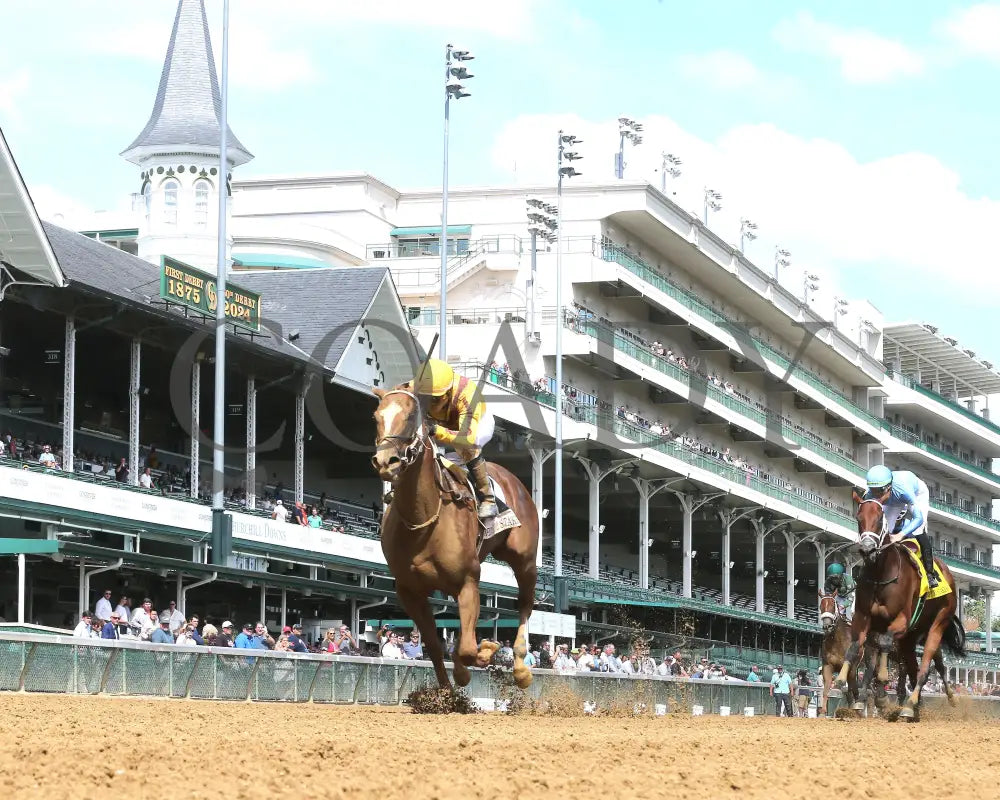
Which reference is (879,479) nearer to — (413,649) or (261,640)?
(261,640)

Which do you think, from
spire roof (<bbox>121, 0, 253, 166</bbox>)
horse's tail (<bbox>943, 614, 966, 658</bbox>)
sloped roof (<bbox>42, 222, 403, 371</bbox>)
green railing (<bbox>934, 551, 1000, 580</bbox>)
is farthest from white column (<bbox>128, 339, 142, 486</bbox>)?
green railing (<bbox>934, 551, 1000, 580</bbox>)

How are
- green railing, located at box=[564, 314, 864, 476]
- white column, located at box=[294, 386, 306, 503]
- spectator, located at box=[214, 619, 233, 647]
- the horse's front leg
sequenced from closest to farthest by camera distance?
the horse's front leg < spectator, located at box=[214, 619, 233, 647] < white column, located at box=[294, 386, 306, 503] < green railing, located at box=[564, 314, 864, 476]

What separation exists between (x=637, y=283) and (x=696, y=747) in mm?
45535

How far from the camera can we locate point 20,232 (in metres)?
27.6

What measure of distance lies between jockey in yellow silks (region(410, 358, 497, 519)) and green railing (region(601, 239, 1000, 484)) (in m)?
41.5

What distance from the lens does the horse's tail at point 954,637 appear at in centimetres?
1966

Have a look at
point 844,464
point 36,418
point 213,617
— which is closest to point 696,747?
point 213,617

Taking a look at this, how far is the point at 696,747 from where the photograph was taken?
1013 cm

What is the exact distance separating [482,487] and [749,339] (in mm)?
53481

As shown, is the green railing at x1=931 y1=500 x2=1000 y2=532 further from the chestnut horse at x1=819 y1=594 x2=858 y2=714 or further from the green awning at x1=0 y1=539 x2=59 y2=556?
the green awning at x1=0 y1=539 x2=59 y2=556

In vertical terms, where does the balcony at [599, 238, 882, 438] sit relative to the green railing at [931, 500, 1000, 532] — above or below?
above

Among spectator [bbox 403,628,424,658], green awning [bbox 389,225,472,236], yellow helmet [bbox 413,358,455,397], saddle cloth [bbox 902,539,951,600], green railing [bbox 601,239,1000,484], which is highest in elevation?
green awning [bbox 389,225,472,236]

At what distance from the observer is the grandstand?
1185 inches

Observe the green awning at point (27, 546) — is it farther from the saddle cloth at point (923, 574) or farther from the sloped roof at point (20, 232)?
the saddle cloth at point (923, 574)
